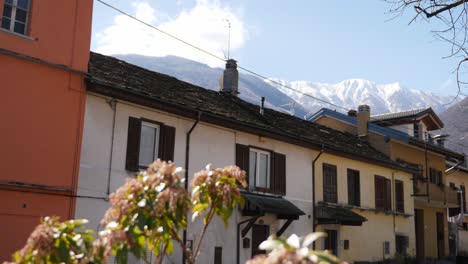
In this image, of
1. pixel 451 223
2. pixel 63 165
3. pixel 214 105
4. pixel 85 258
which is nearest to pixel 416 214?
pixel 451 223

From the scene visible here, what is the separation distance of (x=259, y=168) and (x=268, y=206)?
6.79 ft

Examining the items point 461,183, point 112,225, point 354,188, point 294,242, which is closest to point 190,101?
point 354,188

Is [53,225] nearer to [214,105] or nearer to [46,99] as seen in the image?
[46,99]

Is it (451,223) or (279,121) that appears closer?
(279,121)

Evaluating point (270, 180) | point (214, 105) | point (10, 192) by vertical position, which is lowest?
point (10, 192)

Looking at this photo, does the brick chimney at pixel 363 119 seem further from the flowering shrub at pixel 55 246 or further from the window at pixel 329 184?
the flowering shrub at pixel 55 246

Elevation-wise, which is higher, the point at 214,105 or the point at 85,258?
the point at 214,105

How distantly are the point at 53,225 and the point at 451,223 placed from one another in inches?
1373

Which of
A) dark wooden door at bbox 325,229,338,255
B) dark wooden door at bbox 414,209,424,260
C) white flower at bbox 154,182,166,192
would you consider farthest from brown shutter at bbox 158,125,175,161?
dark wooden door at bbox 414,209,424,260

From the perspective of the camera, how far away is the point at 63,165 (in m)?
12.6

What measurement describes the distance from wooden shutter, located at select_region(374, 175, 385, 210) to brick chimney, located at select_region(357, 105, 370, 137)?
4786mm

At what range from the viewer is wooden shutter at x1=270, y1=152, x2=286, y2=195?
61.6 ft

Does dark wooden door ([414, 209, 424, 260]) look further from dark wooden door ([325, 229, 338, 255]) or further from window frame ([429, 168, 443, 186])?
dark wooden door ([325, 229, 338, 255])

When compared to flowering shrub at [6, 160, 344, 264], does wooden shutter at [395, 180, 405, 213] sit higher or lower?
higher
